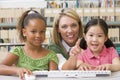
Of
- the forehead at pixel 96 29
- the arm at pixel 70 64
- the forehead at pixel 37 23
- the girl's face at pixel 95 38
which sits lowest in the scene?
the arm at pixel 70 64

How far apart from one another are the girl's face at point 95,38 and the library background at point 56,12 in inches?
99.2

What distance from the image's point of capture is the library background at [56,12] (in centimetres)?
373

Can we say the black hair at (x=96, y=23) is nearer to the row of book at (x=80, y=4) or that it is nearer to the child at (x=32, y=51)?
the child at (x=32, y=51)

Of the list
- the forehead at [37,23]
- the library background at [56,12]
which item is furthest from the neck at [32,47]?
the library background at [56,12]

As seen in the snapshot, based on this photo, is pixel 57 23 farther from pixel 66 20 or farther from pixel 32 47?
pixel 32 47

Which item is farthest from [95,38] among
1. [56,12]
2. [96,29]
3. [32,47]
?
[56,12]

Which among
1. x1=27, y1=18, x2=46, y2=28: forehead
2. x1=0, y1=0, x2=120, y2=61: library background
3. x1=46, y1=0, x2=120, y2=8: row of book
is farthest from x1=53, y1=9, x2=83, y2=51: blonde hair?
x1=46, y1=0, x2=120, y2=8: row of book

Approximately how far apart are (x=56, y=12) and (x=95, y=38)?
104 inches

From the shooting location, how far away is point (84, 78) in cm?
70

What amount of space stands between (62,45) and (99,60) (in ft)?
1.35

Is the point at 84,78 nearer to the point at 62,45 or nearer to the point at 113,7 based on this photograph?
the point at 62,45

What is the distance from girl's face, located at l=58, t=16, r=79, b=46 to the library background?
211 cm

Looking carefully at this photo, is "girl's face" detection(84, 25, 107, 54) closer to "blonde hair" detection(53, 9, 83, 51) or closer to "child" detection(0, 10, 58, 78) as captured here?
"child" detection(0, 10, 58, 78)

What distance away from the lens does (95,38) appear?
1137mm
